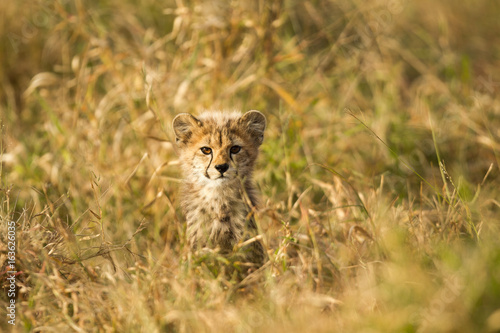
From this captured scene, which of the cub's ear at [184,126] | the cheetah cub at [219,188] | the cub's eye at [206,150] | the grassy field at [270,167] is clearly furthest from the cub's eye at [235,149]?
the grassy field at [270,167]

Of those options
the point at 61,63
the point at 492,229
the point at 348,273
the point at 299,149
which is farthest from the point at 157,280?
the point at 61,63

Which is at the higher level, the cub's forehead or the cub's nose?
the cub's forehead

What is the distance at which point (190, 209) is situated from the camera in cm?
369

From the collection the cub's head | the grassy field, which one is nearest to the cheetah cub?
the cub's head

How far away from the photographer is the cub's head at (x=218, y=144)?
3.53m

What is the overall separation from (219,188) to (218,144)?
0.31m

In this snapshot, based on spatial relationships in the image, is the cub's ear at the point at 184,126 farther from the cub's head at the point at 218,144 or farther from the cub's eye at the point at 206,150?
the cub's eye at the point at 206,150

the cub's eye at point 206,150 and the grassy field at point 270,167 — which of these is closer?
the grassy field at point 270,167

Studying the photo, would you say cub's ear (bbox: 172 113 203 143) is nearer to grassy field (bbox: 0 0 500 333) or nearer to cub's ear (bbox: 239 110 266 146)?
cub's ear (bbox: 239 110 266 146)

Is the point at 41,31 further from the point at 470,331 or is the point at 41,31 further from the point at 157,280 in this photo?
the point at 470,331

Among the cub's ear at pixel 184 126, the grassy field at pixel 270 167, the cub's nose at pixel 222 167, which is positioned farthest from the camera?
the cub's ear at pixel 184 126

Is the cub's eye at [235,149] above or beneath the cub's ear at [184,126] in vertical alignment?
beneath

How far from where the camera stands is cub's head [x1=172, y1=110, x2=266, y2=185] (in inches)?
139

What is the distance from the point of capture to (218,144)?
360 centimetres
